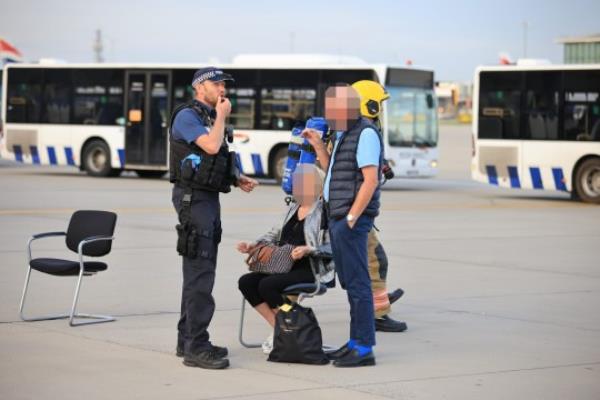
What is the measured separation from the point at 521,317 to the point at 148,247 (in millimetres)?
6170

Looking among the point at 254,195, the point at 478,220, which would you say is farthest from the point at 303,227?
the point at 254,195

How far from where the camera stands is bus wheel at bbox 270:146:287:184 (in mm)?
29969

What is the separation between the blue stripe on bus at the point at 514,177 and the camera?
87.8 feet

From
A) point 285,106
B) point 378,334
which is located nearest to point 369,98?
point 378,334

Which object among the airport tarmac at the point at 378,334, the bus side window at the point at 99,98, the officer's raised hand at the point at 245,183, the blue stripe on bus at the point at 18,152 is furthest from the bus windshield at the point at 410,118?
the officer's raised hand at the point at 245,183

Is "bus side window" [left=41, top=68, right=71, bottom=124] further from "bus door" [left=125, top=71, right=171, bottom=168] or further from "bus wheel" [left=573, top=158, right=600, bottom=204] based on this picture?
"bus wheel" [left=573, top=158, right=600, bottom=204]

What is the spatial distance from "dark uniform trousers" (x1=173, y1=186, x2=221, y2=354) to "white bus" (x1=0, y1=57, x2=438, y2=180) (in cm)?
2075

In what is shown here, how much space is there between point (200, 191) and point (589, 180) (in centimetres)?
1869

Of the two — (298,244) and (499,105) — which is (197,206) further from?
(499,105)

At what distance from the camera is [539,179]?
26469 millimetres

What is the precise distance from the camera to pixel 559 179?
A: 26109 millimetres

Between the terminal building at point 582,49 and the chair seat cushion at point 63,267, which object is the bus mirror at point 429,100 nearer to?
the chair seat cushion at point 63,267

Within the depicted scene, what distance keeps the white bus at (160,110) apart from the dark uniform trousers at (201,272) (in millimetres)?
20751

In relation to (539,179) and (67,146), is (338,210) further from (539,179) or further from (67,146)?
(67,146)
